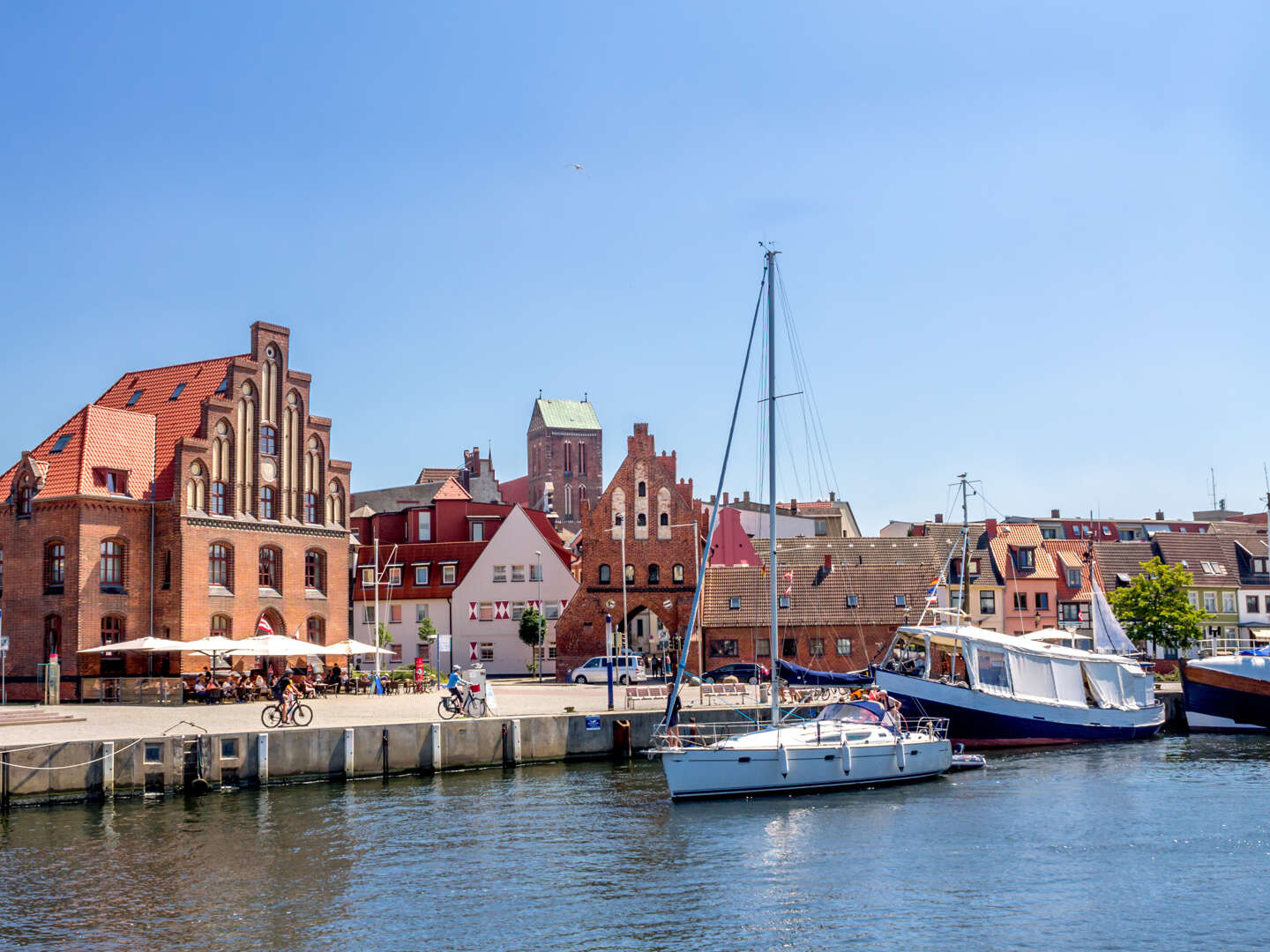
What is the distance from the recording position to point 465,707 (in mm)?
50875

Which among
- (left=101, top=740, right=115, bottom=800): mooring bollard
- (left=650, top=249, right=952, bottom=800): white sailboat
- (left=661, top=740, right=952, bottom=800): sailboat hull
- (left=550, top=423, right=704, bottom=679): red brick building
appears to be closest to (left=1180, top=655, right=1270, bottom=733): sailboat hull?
(left=650, top=249, right=952, bottom=800): white sailboat

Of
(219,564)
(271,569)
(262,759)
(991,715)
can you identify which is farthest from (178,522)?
(991,715)

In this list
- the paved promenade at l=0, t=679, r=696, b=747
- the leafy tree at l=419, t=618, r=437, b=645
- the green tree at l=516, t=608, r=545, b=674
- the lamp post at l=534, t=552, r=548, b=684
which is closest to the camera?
the paved promenade at l=0, t=679, r=696, b=747

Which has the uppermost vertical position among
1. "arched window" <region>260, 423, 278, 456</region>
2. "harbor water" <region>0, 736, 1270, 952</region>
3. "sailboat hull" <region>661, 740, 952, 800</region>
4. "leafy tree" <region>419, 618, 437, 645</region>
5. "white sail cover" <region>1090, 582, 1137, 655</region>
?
"arched window" <region>260, 423, 278, 456</region>

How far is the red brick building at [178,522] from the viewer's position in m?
62.0

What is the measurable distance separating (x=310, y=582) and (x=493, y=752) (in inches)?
1074

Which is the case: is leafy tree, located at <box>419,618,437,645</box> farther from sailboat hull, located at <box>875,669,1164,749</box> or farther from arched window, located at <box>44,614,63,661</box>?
sailboat hull, located at <box>875,669,1164,749</box>

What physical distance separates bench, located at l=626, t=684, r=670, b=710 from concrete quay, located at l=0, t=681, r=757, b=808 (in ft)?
1.70

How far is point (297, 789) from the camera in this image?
1676 inches

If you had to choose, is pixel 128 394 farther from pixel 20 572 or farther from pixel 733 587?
pixel 733 587

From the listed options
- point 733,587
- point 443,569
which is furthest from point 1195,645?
point 443,569

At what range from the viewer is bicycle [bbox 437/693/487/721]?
50469 millimetres

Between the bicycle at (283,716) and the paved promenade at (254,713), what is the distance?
0.42 metres

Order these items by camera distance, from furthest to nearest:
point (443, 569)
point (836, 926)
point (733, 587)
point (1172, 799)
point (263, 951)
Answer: point (443, 569)
point (733, 587)
point (1172, 799)
point (836, 926)
point (263, 951)
